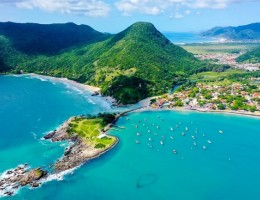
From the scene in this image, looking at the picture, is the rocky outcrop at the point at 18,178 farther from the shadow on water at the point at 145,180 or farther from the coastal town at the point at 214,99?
→ the coastal town at the point at 214,99

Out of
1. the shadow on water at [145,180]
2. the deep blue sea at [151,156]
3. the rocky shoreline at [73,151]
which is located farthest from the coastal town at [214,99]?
the shadow on water at [145,180]

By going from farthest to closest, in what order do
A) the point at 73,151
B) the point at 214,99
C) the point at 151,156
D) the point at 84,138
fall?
1. the point at 214,99
2. the point at 84,138
3. the point at 151,156
4. the point at 73,151

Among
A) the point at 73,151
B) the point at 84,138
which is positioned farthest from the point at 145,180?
the point at 84,138

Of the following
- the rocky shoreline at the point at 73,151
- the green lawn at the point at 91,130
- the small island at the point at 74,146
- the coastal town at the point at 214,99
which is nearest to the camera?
the small island at the point at 74,146

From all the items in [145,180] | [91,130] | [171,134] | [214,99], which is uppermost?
[214,99]

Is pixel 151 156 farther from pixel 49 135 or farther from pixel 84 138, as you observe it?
pixel 49 135

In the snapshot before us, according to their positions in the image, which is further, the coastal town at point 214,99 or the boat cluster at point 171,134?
the coastal town at point 214,99

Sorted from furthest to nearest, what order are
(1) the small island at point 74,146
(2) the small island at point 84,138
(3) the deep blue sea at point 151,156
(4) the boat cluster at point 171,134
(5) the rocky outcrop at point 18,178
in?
(4) the boat cluster at point 171,134
(2) the small island at point 84,138
(1) the small island at point 74,146
(3) the deep blue sea at point 151,156
(5) the rocky outcrop at point 18,178
